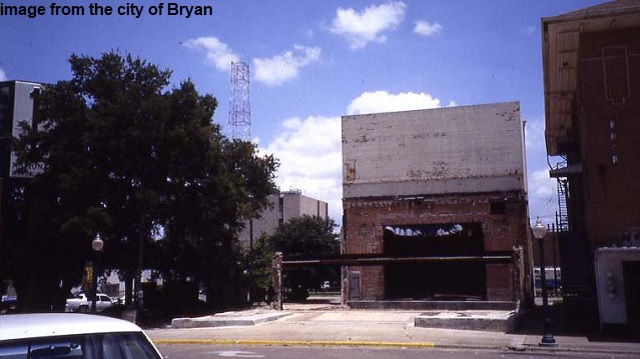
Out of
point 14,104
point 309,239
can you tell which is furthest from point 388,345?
point 309,239

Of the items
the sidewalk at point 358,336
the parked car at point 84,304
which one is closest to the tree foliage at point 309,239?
the parked car at point 84,304

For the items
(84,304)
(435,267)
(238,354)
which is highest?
(435,267)

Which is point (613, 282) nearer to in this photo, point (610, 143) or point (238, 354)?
point (610, 143)

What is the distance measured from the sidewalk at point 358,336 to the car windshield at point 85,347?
13.6 meters

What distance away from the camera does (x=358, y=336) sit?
65.7ft

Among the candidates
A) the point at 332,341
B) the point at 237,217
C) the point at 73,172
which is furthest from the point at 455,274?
the point at 73,172

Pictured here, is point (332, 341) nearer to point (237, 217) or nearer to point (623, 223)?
point (623, 223)

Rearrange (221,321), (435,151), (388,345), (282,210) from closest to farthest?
(388,345), (221,321), (435,151), (282,210)

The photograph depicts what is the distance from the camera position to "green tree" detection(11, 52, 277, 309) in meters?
30.0

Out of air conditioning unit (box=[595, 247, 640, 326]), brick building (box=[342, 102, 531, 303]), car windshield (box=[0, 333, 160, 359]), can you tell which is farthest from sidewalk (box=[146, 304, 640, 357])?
car windshield (box=[0, 333, 160, 359])

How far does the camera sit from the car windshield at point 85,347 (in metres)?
4.63

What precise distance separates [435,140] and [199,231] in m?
17.7

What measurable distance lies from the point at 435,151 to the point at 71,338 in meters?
36.2

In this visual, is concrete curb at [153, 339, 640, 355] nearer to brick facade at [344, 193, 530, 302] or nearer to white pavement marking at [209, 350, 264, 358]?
white pavement marking at [209, 350, 264, 358]
